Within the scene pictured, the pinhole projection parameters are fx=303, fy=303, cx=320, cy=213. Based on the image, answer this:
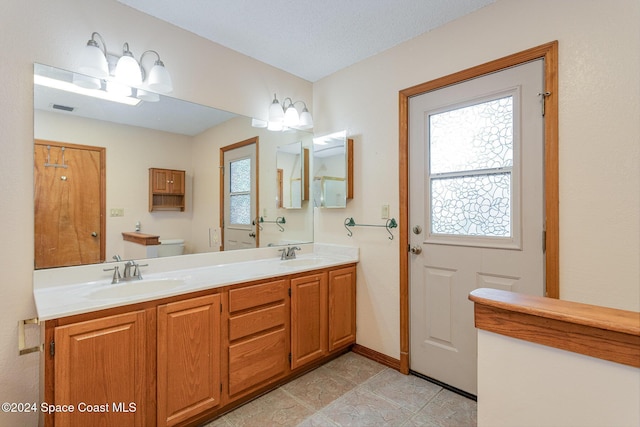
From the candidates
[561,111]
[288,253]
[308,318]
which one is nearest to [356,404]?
[308,318]

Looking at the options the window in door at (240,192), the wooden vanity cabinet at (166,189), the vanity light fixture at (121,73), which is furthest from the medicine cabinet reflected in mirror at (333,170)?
the vanity light fixture at (121,73)

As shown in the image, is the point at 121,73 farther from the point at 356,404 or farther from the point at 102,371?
the point at 356,404

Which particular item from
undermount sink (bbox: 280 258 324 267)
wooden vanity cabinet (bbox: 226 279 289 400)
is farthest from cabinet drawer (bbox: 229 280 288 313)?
undermount sink (bbox: 280 258 324 267)

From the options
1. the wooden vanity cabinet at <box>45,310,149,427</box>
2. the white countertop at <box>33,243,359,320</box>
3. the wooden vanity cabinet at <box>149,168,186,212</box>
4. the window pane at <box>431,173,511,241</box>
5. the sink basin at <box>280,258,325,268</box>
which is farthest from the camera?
the sink basin at <box>280,258,325,268</box>

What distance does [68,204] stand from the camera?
170 centimetres

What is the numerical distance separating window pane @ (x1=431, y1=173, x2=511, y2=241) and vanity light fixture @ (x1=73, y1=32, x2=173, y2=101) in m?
1.93

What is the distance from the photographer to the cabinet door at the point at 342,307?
2.40 metres

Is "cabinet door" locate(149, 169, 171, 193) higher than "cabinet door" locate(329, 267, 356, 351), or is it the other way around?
"cabinet door" locate(149, 169, 171, 193)

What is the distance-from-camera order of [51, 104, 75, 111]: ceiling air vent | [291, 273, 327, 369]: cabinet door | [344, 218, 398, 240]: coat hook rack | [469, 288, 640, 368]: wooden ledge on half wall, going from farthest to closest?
[344, 218, 398, 240]: coat hook rack
[291, 273, 327, 369]: cabinet door
[51, 104, 75, 111]: ceiling air vent
[469, 288, 640, 368]: wooden ledge on half wall

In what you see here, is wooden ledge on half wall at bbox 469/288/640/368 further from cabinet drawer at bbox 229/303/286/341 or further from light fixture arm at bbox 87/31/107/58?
light fixture arm at bbox 87/31/107/58

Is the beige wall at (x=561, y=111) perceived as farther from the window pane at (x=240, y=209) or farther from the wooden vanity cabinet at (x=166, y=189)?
the window pane at (x=240, y=209)

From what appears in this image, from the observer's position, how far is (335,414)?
1.81 m

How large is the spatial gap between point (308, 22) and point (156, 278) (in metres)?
1.92

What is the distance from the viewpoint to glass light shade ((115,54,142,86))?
1.74 meters
